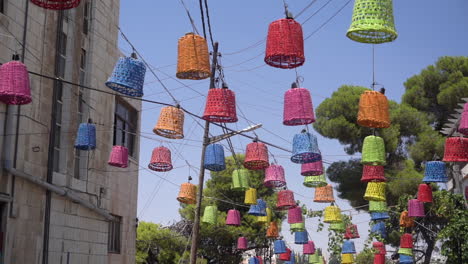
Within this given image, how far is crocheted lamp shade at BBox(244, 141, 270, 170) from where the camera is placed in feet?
54.4

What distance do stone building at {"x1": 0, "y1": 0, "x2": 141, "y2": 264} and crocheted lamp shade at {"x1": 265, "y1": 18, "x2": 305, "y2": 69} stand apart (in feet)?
20.8

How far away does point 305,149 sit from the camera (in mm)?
14539

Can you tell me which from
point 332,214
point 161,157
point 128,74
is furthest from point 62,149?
point 332,214

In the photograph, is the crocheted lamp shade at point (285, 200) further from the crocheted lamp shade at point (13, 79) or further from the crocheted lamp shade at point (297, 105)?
the crocheted lamp shade at point (13, 79)

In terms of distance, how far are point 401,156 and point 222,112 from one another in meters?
18.4

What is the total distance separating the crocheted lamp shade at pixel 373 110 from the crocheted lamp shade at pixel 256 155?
4551 millimetres

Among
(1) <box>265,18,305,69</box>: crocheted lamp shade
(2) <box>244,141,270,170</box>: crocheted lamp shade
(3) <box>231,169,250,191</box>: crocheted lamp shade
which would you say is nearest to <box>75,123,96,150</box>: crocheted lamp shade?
(2) <box>244,141,270,170</box>: crocheted lamp shade

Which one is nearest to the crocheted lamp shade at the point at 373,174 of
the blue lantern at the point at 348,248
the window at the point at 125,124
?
the window at the point at 125,124

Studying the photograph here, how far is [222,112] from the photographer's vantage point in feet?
40.4

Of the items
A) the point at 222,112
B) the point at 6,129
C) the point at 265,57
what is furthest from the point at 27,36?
the point at 265,57

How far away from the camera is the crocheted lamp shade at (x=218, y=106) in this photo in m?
12.3

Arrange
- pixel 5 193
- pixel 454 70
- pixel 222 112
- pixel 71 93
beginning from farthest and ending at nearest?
pixel 454 70 < pixel 71 93 < pixel 5 193 < pixel 222 112

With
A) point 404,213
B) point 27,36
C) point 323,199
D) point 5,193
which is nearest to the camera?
point 5,193

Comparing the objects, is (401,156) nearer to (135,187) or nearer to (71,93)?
(135,187)
